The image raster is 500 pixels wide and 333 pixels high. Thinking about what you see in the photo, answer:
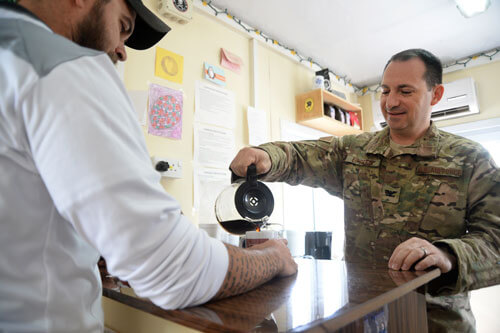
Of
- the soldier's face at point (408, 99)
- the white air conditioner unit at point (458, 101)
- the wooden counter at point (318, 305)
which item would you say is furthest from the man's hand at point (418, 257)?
the white air conditioner unit at point (458, 101)

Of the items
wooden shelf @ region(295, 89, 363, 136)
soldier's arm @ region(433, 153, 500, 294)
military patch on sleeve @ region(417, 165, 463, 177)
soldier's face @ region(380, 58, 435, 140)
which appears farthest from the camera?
wooden shelf @ region(295, 89, 363, 136)

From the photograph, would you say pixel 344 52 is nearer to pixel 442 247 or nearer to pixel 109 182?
pixel 442 247

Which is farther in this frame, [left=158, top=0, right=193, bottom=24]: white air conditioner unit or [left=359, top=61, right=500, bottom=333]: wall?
[left=359, top=61, right=500, bottom=333]: wall

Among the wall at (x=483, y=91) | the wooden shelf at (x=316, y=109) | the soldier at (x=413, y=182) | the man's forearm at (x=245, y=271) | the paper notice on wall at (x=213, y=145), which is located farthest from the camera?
the wall at (x=483, y=91)

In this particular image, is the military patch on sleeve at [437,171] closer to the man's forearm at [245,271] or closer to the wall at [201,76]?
the man's forearm at [245,271]

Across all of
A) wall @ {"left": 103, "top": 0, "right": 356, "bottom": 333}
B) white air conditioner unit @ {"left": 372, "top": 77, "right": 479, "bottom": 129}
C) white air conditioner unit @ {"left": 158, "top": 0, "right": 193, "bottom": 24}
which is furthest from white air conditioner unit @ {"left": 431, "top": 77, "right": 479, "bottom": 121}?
white air conditioner unit @ {"left": 158, "top": 0, "right": 193, "bottom": 24}

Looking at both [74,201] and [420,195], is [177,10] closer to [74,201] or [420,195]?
[420,195]

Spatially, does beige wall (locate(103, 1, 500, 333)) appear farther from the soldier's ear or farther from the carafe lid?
the soldier's ear

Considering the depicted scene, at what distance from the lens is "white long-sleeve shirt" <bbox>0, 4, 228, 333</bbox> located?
1.31ft

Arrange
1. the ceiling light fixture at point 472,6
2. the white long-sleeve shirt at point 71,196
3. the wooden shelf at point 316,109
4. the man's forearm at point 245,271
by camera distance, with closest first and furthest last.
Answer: the white long-sleeve shirt at point 71,196, the man's forearm at point 245,271, the ceiling light fixture at point 472,6, the wooden shelf at point 316,109

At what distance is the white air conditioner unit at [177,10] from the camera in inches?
75.0

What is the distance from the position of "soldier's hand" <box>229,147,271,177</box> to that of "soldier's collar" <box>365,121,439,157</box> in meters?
0.47

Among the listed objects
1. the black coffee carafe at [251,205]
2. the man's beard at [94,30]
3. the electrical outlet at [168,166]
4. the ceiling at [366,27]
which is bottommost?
the black coffee carafe at [251,205]

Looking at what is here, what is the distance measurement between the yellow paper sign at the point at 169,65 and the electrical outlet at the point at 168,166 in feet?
1.66
